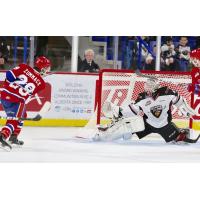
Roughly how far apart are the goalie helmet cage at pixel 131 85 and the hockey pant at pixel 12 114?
854 millimetres

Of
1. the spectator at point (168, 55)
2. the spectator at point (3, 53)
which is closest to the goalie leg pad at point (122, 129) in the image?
the spectator at point (168, 55)

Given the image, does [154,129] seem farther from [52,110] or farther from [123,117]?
[52,110]

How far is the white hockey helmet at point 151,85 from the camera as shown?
17.1 ft

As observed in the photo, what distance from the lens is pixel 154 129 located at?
5.26m

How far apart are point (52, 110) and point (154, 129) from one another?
49.6 inches

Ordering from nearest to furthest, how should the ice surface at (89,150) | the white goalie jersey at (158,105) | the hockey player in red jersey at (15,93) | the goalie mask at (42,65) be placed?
the ice surface at (89,150)
the hockey player in red jersey at (15,93)
the goalie mask at (42,65)
the white goalie jersey at (158,105)

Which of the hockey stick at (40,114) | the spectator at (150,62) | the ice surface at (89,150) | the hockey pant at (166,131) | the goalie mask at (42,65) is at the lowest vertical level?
the ice surface at (89,150)

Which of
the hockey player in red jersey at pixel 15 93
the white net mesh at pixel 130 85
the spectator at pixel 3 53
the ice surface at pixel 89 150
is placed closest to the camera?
the ice surface at pixel 89 150

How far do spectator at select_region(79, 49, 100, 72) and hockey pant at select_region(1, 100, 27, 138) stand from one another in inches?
54.8

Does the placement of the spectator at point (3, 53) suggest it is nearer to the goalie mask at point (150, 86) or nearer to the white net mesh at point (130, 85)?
the white net mesh at point (130, 85)

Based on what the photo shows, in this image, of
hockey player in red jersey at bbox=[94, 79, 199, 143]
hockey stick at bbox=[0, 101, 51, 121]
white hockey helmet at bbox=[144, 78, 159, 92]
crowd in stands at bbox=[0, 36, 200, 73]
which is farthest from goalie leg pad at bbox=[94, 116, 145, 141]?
crowd in stands at bbox=[0, 36, 200, 73]

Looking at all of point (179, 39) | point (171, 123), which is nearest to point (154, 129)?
point (171, 123)

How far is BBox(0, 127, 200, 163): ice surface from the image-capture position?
15.0 feet

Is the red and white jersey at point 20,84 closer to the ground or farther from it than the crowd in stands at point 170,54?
closer to the ground
